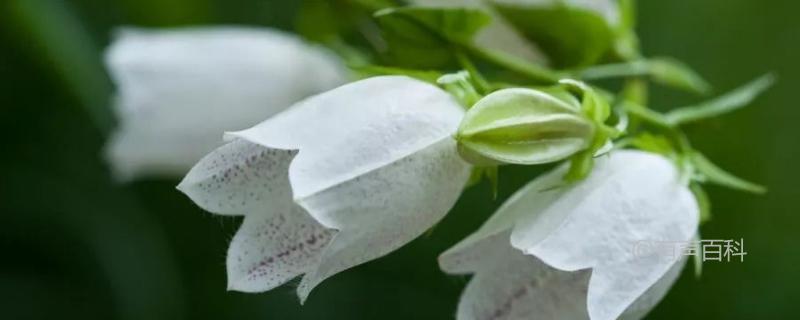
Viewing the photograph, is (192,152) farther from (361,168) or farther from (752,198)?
(752,198)

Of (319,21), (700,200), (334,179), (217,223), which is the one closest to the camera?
(334,179)

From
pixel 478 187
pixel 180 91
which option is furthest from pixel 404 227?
pixel 478 187

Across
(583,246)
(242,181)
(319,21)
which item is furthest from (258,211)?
(319,21)

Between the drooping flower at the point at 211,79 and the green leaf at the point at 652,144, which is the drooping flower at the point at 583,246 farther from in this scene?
the drooping flower at the point at 211,79

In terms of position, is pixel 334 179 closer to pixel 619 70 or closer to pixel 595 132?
pixel 595 132

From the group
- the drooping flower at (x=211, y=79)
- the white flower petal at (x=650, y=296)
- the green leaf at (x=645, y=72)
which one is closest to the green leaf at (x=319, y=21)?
the drooping flower at (x=211, y=79)

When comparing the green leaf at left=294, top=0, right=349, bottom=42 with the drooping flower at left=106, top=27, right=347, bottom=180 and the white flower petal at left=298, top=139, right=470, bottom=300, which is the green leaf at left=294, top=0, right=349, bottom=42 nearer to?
the drooping flower at left=106, top=27, right=347, bottom=180
